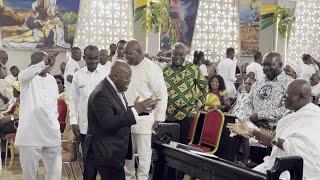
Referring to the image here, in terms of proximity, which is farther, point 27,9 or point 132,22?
point 132,22

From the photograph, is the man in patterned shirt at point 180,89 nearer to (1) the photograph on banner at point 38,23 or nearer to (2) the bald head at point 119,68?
(2) the bald head at point 119,68

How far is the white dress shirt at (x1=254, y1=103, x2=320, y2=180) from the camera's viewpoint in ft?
12.0

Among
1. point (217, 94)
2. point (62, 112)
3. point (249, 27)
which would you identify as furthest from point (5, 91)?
point (249, 27)

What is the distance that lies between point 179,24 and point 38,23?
377cm

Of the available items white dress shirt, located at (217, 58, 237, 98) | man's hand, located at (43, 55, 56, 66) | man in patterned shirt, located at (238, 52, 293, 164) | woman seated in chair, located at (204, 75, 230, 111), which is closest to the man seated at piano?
man in patterned shirt, located at (238, 52, 293, 164)

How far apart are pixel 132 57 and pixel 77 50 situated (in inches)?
145

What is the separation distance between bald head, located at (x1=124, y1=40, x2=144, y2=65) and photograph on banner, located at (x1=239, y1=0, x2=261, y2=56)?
991cm

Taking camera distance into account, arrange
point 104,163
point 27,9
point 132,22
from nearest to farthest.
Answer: point 104,163
point 27,9
point 132,22

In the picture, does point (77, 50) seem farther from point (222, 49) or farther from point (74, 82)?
point (222, 49)

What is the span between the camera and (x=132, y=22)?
45.8 ft

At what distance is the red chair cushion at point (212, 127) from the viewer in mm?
6727

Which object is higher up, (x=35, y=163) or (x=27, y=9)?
(x=27, y=9)

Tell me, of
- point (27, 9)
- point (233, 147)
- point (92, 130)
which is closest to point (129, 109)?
point (92, 130)

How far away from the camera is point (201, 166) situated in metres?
3.81
